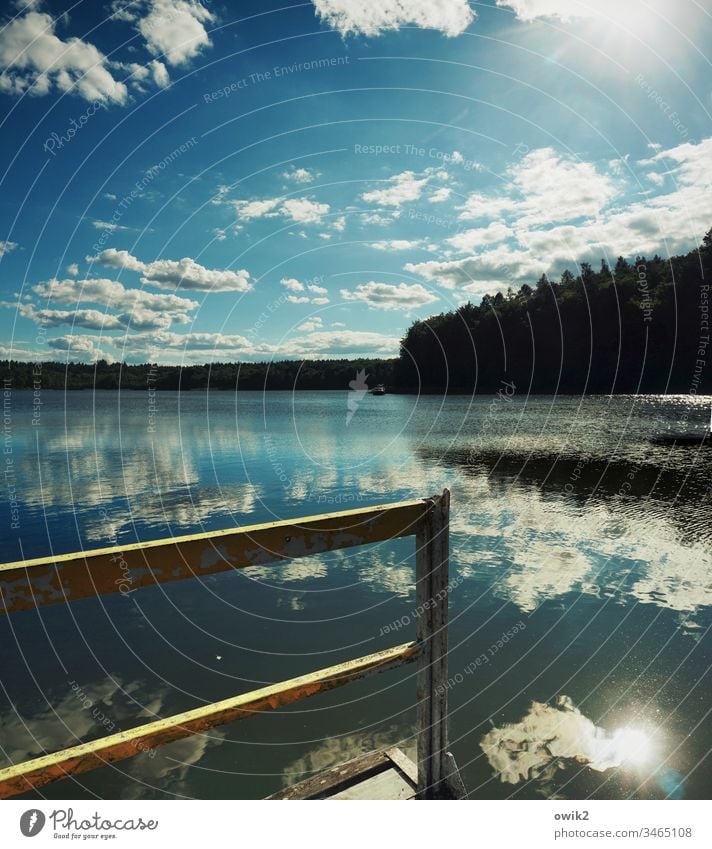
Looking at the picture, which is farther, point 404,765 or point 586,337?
point 586,337

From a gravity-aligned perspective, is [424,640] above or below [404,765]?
above

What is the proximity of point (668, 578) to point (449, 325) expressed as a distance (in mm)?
128735

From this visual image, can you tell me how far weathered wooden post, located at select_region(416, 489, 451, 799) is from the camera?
142 inches

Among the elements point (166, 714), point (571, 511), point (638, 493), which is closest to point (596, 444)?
point (638, 493)

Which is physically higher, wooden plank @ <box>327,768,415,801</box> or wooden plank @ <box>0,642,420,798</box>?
wooden plank @ <box>0,642,420,798</box>

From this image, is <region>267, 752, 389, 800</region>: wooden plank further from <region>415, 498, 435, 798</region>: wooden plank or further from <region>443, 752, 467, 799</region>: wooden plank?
<region>443, 752, 467, 799</region>: wooden plank

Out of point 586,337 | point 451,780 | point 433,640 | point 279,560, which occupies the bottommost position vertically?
point 451,780

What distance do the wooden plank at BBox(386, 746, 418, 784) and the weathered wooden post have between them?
196mm

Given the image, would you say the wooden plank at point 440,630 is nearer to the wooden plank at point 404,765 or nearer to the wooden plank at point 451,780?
the wooden plank at point 451,780

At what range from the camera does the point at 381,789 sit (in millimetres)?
4102

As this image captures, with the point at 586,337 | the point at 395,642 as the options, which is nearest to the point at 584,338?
the point at 586,337

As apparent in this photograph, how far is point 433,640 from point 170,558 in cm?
200
